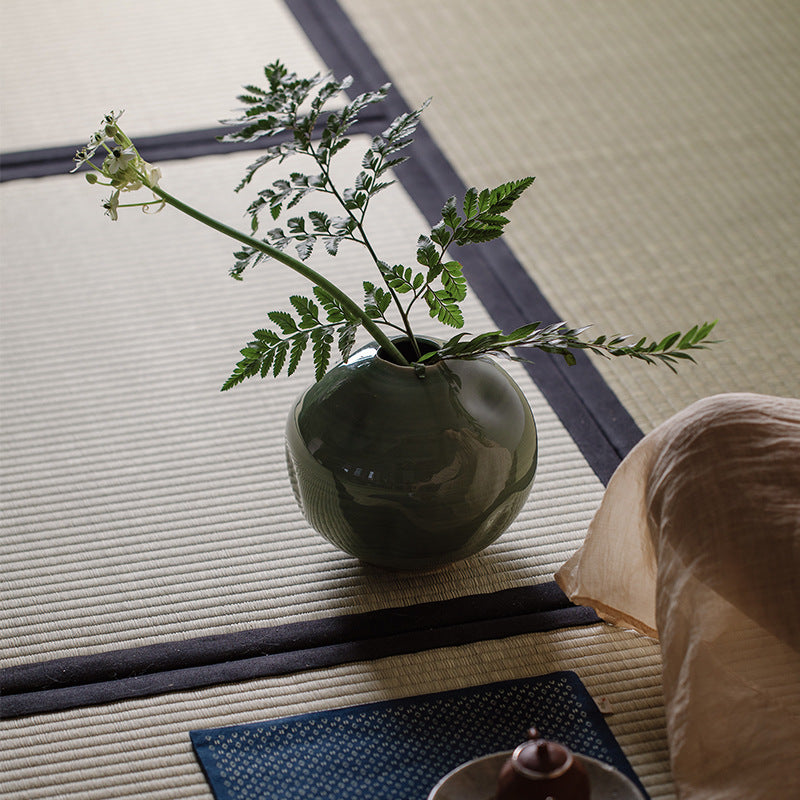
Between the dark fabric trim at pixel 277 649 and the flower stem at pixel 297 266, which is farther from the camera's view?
the dark fabric trim at pixel 277 649

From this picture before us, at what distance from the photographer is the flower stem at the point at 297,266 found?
3.20 feet

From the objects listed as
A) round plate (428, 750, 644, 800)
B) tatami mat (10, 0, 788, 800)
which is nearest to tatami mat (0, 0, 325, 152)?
tatami mat (10, 0, 788, 800)

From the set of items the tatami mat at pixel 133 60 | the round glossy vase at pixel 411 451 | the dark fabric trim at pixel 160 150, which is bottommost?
the round glossy vase at pixel 411 451

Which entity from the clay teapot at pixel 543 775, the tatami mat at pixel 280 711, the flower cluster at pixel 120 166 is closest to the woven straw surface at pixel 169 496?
the tatami mat at pixel 280 711

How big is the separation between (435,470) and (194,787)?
1.30 feet

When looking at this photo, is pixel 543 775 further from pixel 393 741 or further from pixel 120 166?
pixel 120 166

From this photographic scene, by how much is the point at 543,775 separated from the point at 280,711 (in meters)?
0.39

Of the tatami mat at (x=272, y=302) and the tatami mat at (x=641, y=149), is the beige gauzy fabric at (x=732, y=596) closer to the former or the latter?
the tatami mat at (x=272, y=302)

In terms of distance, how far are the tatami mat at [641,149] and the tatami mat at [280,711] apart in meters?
0.45

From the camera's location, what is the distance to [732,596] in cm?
96

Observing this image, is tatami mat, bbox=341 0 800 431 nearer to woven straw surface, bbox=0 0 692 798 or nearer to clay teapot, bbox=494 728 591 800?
woven straw surface, bbox=0 0 692 798

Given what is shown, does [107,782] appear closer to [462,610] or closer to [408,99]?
[462,610]

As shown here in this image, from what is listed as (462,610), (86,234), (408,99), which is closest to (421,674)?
A: (462,610)

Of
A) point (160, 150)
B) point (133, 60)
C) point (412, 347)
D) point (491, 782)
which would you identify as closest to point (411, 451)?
point (412, 347)
